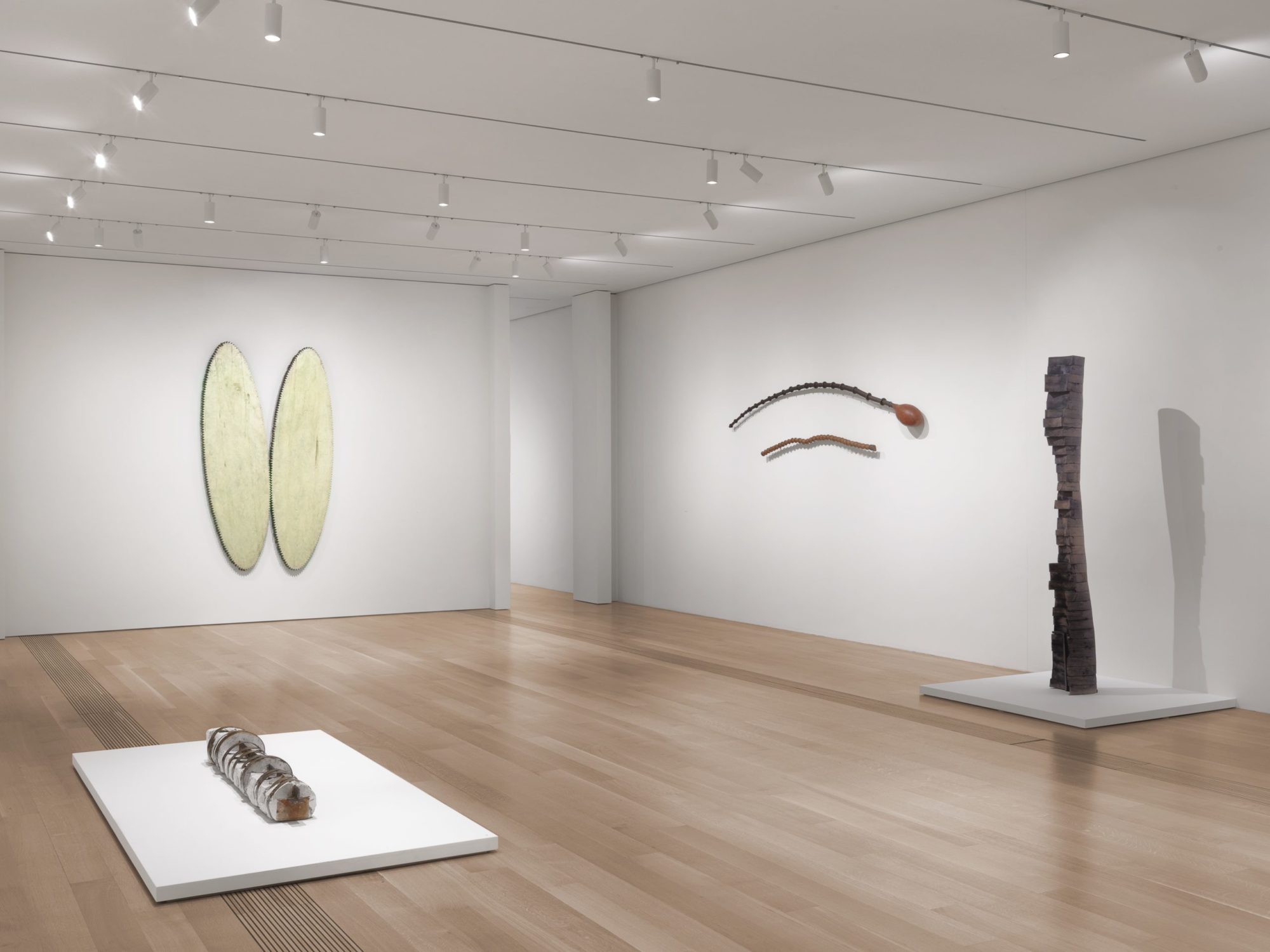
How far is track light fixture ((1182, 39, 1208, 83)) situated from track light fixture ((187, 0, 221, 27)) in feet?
12.1

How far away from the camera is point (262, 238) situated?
868 centimetres

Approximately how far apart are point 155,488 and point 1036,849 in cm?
787

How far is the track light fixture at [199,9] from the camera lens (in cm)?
395

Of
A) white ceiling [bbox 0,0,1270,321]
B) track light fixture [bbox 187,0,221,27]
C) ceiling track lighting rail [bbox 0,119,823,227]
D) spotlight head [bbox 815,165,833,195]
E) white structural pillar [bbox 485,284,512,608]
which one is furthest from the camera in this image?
white structural pillar [bbox 485,284,512,608]

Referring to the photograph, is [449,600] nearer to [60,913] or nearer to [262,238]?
[262,238]

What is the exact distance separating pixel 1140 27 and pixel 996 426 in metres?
3.26

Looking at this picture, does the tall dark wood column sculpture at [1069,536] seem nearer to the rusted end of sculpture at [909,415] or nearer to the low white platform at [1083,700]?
the low white platform at [1083,700]

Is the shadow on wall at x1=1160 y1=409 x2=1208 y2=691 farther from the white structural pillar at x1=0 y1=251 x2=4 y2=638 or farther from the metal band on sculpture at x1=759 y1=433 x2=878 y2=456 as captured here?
the white structural pillar at x1=0 y1=251 x2=4 y2=638

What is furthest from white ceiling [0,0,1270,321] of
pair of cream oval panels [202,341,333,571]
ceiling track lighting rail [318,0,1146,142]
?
pair of cream oval panels [202,341,333,571]

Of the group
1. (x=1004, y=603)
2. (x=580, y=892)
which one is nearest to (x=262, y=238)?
(x=1004, y=603)

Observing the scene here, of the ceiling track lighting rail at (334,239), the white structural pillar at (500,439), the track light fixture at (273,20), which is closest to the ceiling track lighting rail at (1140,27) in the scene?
the track light fixture at (273,20)

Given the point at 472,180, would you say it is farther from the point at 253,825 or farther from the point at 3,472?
the point at 3,472

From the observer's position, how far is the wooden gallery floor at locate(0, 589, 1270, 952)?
323 cm

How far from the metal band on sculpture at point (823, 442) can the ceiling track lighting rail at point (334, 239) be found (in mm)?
1802
